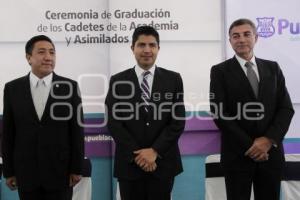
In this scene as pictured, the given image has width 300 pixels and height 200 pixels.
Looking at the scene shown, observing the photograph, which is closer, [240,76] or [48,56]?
[48,56]

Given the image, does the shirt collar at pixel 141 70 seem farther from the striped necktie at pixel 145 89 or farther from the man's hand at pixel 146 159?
the man's hand at pixel 146 159

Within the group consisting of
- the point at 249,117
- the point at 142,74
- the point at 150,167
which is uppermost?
the point at 142,74

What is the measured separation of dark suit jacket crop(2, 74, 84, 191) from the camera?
2752mm

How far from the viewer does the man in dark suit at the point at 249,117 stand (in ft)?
9.53

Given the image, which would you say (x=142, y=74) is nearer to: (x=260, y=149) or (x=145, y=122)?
(x=145, y=122)

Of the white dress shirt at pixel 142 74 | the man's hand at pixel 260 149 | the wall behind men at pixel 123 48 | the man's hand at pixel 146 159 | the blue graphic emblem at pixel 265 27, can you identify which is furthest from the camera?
the blue graphic emblem at pixel 265 27

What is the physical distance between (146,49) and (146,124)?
0.53 m

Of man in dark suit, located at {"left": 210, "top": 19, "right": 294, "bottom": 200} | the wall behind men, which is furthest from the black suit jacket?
the wall behind men

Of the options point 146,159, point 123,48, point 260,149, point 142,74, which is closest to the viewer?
point 146,159

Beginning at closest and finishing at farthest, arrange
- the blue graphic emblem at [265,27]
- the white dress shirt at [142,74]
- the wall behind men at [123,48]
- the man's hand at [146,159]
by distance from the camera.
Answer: the man's hand at [146,159]
the white dress shirt at [142,74]
the wall behind men at [123,48]
the blue graphic emblem at [265,27]

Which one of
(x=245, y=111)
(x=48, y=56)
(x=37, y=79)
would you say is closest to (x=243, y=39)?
(x=245, y=111)

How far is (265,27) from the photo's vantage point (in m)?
3.89

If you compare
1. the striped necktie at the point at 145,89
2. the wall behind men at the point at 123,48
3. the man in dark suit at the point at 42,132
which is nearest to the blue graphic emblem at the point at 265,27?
the wall behind men at the point at 123,48

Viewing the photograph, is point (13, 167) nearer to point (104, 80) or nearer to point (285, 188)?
point (104, 80)
